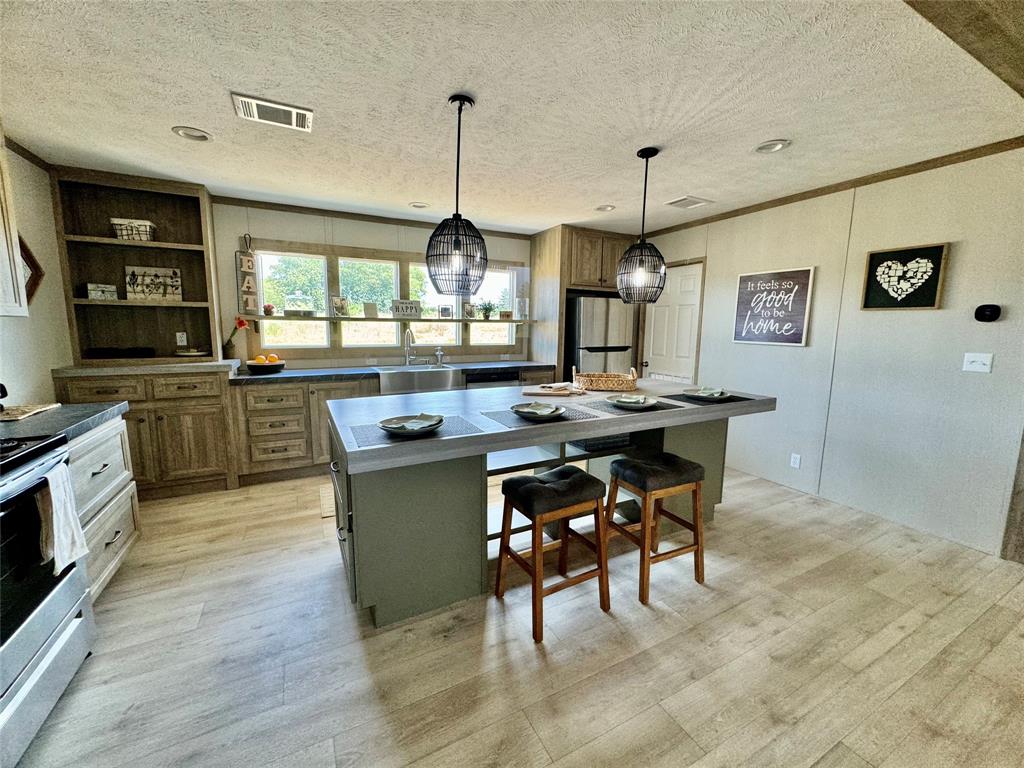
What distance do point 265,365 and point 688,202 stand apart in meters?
3.94

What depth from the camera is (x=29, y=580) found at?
4.55 feet

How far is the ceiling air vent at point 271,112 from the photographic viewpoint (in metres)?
1.93

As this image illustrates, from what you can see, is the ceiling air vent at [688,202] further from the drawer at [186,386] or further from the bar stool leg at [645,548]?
the drawer at [186,386]

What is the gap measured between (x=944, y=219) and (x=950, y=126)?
69 cm

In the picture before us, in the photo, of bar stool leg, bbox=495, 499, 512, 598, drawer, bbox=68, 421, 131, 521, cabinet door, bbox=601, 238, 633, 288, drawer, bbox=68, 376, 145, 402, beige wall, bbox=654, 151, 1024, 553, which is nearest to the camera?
drawer, bbox=68, 421, 131, 521

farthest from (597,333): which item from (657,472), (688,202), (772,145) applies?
(657,472)

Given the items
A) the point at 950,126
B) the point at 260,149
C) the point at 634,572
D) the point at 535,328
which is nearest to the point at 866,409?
the point at 950,126

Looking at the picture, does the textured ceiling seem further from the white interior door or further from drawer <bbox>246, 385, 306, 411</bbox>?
drawer <bbox>246, 385, 306, 411</bbox>

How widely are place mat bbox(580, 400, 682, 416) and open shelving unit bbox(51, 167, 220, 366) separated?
317 centimetres

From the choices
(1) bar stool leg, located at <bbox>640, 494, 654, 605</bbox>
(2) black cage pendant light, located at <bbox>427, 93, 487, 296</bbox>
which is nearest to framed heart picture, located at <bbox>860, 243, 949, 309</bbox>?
(1) bar stool leg, located at <bbox>640, 494, 654, 605</bbox>

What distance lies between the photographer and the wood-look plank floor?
1.34 meters

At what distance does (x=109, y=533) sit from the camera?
2.09m

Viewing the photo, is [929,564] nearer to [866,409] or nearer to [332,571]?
[866,409]

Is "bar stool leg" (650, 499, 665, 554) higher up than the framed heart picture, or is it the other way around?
the framed heart picture
